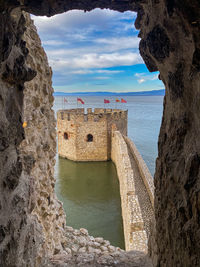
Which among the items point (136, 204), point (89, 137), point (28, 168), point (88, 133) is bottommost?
point (136, 204)

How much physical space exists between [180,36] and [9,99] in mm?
1745

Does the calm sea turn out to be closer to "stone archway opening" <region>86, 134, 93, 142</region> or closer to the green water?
the green water

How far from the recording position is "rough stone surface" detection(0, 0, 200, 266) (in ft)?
5.82

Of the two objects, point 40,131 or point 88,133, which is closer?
point 40,131

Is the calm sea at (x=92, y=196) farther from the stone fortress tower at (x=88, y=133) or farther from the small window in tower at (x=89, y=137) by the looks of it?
the small window in tower at (x=89, y=137)

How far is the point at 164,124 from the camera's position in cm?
279

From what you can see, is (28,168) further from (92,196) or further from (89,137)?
(89,137)

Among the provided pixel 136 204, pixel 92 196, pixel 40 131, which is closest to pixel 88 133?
pixel 92 196

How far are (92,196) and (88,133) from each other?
5456mm

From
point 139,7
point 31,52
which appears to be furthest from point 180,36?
point 31,52

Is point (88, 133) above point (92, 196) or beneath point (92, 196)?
above

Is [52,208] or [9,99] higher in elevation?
[9,99]

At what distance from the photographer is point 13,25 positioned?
2.31 metres

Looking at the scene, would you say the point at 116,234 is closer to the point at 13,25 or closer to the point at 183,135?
the point at 183,135
